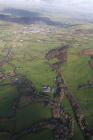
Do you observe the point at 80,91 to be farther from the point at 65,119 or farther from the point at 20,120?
the point at 20,120

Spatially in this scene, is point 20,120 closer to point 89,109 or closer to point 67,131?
point 67,131

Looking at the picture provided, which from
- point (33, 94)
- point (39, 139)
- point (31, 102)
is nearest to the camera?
point (39, 139)

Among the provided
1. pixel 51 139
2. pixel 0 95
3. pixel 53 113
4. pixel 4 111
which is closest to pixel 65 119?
pixel 53 113

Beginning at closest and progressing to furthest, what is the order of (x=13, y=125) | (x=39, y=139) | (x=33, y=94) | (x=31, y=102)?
(x=39, y=139)
(x=13, y=125)
(x=31, y=102)
(x=33, y=94)

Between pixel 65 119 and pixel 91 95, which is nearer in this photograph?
pixel 65 119

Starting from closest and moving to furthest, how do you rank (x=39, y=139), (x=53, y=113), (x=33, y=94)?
1. (x=39, y=139)
2. (x=53, y=113)
3. (x=33, y=94)

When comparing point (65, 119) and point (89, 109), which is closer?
point (65, 119)

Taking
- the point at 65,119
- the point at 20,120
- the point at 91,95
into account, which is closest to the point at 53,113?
the point at 65,119

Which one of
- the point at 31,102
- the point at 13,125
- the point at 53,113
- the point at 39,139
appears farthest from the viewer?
the point at 31,102
